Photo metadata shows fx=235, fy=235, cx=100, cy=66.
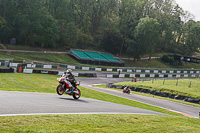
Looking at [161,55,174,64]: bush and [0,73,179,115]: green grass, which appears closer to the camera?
[0,73,179,115]: green grass

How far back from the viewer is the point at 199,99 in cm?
2620

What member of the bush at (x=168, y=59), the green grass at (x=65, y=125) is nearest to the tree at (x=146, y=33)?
the bush at (x=168, y=59)

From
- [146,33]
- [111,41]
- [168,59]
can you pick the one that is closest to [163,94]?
[146,33]

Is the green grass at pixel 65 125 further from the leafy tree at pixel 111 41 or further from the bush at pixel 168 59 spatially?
the bush at pixel 168 59

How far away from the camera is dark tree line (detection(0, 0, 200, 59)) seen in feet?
225

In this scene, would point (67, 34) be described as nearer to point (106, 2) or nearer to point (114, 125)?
point (106, 2)

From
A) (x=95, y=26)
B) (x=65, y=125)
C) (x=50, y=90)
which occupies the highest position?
(x=95, y=26)

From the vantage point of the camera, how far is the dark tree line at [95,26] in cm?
6850

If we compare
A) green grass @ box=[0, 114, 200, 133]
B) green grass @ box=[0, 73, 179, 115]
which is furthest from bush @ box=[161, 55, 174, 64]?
green grass @ box=[0, 114, 200, 133]

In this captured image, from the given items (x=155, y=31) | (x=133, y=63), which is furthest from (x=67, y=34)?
(x=155, y=31)

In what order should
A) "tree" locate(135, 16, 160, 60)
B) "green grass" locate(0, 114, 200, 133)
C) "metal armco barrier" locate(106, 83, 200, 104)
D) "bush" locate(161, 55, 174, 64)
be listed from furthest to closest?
"bush" locate(161, 55, 174, 64) → "tree" locate(135, 16, 160, 60) → "metal armco barrier" locate(106, 83, 200, 104) → "green grass" locate(0, 114, 200, 133)

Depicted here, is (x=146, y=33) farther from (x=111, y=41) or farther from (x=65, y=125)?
(x=65, y=125)

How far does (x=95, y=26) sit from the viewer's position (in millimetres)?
96812

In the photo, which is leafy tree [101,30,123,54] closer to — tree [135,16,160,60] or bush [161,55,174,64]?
tree [135,16,160,60]
